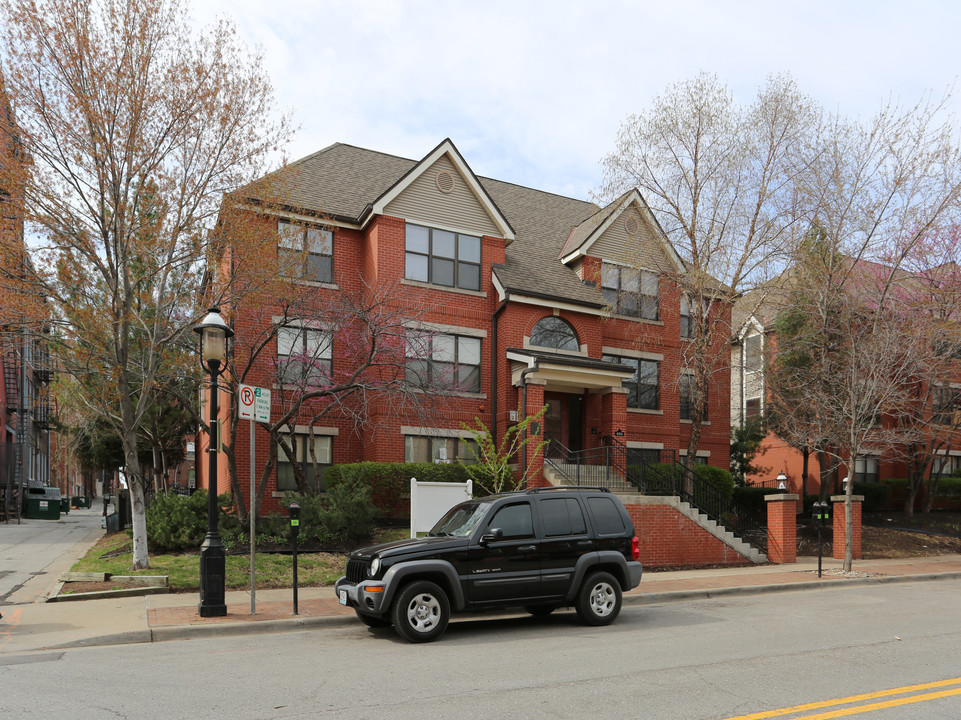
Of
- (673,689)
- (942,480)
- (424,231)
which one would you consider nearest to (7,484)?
(424,231)

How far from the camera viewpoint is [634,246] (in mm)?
25219

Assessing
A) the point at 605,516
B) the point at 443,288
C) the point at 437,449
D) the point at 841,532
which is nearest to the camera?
the point at 605,516

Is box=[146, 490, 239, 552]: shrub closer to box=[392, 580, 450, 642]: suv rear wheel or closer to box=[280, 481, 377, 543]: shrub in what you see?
box=[280, 481, 377, 543]: shrub

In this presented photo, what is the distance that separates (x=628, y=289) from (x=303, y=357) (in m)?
11.7

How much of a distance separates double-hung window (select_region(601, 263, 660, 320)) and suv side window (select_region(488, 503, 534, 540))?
51.0 ft

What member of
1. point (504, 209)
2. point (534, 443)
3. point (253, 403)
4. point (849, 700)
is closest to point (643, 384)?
point (534, 443)

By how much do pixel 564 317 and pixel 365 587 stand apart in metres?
15.4

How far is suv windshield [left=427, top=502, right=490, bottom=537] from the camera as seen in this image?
34.2 feet

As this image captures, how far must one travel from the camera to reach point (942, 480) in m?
32.5

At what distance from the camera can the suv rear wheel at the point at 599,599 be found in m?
10.6

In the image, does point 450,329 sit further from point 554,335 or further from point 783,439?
point 783,439

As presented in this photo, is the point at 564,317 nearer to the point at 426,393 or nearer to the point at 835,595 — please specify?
the point at 426,393

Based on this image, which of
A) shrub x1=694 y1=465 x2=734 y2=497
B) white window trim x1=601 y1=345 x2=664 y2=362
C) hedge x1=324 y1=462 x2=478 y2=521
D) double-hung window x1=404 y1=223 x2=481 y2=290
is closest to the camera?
hedge x1=324 y1=462 x2=478 y2=521

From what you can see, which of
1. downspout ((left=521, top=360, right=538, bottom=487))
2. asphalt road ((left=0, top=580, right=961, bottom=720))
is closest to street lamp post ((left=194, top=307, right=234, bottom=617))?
asphalt road ((left=0, top=580, right=961, bottom=720))
